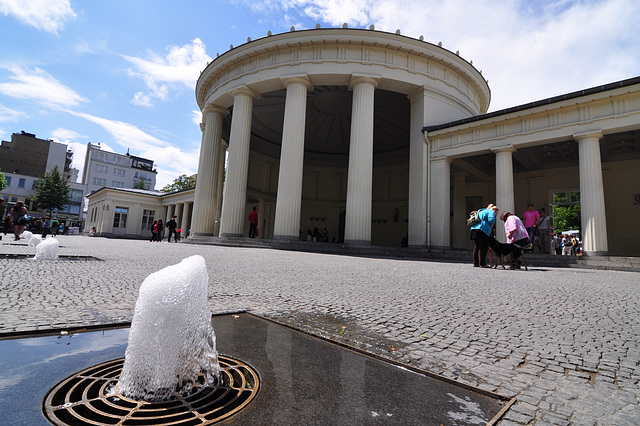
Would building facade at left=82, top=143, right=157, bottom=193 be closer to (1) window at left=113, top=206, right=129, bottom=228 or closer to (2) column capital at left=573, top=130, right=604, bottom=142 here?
(1) window at left=113, top=206, right=129, bottom=228

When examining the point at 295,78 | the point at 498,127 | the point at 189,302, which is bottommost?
the point at 189,302

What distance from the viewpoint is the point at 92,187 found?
231 feet

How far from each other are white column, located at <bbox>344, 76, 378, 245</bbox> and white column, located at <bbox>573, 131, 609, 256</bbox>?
9.32 meters

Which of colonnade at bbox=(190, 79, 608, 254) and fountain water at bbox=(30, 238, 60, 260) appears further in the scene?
colonnade at bbox=(190, 79, 608, 254)

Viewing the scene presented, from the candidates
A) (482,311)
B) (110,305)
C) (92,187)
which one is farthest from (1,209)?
(92,187)

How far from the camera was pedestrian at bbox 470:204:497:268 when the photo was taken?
923cm

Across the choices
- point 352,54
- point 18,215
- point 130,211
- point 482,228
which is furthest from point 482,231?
point 130,211

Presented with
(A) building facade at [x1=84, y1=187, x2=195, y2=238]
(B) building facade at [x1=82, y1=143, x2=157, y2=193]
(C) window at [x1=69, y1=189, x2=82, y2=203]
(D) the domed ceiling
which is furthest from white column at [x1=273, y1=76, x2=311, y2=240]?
(B) building facade at [x1=82, y1=143, x2=157, y2=193]

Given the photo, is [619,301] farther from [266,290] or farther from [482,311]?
[266,290]

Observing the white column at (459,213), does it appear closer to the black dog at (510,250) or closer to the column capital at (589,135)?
the column capital at (589,135)

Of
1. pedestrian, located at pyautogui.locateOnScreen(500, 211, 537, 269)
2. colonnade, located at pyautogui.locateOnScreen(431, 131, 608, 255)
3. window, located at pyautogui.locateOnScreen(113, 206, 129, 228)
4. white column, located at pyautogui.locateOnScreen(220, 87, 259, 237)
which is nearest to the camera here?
pedestrian, located at pyautogui.locateOnScreen(500, 211, 537, 269)

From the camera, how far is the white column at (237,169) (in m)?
20.2

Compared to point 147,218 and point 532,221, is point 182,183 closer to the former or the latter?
point 147,218

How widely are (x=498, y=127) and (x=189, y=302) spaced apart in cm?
1785
